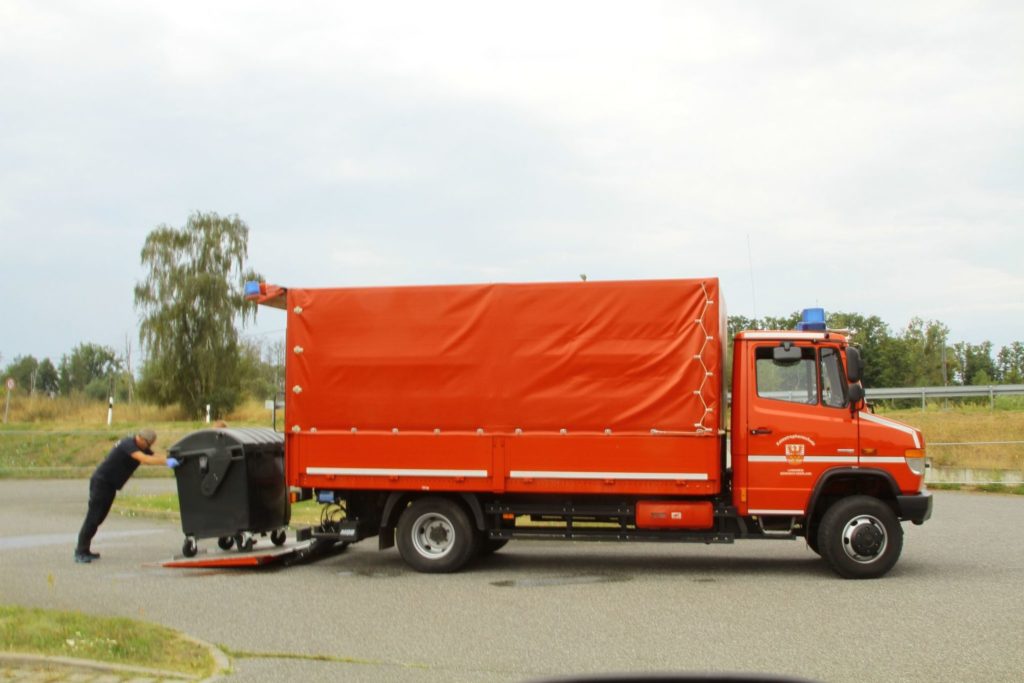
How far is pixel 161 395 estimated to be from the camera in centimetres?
5231

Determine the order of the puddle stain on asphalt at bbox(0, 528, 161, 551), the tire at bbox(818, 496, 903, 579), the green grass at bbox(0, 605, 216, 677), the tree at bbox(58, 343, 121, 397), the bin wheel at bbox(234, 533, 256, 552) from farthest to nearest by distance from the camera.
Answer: the tree at bbox(58, 343, 121, 397)
the puddle stain on asphalt at bbox(0, 528, 161, 551)
the bin wheel at bbox(234, 533, 256, 552)
the tire at bbox(818, 496, 903, 579)
the green grass at bbox(0, 605, 216, 677)

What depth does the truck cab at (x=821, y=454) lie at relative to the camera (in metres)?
11.2

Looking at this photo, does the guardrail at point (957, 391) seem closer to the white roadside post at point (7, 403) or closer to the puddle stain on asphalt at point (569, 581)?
the puddle stain on asphalt at point (569, 581)

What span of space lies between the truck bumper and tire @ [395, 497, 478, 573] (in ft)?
14.8

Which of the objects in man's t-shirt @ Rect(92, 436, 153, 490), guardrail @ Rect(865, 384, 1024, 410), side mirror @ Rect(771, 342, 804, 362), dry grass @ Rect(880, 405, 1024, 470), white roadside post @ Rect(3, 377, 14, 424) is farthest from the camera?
white roadside post @ Rect(3, 377, 14, 424)

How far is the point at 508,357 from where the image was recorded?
38.9ft

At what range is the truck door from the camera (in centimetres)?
1133

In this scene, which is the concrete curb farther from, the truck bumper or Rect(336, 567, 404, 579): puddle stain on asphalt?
the truck bumper

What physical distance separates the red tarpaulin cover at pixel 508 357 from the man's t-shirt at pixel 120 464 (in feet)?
7.87

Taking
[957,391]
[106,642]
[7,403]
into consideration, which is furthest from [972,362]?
[106,642]

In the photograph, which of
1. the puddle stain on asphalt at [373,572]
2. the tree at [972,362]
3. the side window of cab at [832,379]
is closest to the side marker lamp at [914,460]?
the side window of cab at [832,379]

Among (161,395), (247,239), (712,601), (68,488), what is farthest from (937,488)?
(247,239)

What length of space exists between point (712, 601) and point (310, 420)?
4.91 m

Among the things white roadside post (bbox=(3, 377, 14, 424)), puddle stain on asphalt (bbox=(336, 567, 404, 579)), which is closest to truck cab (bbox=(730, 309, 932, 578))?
puddle stain on asphalt (bbox=(336, 567, 404, 579))
